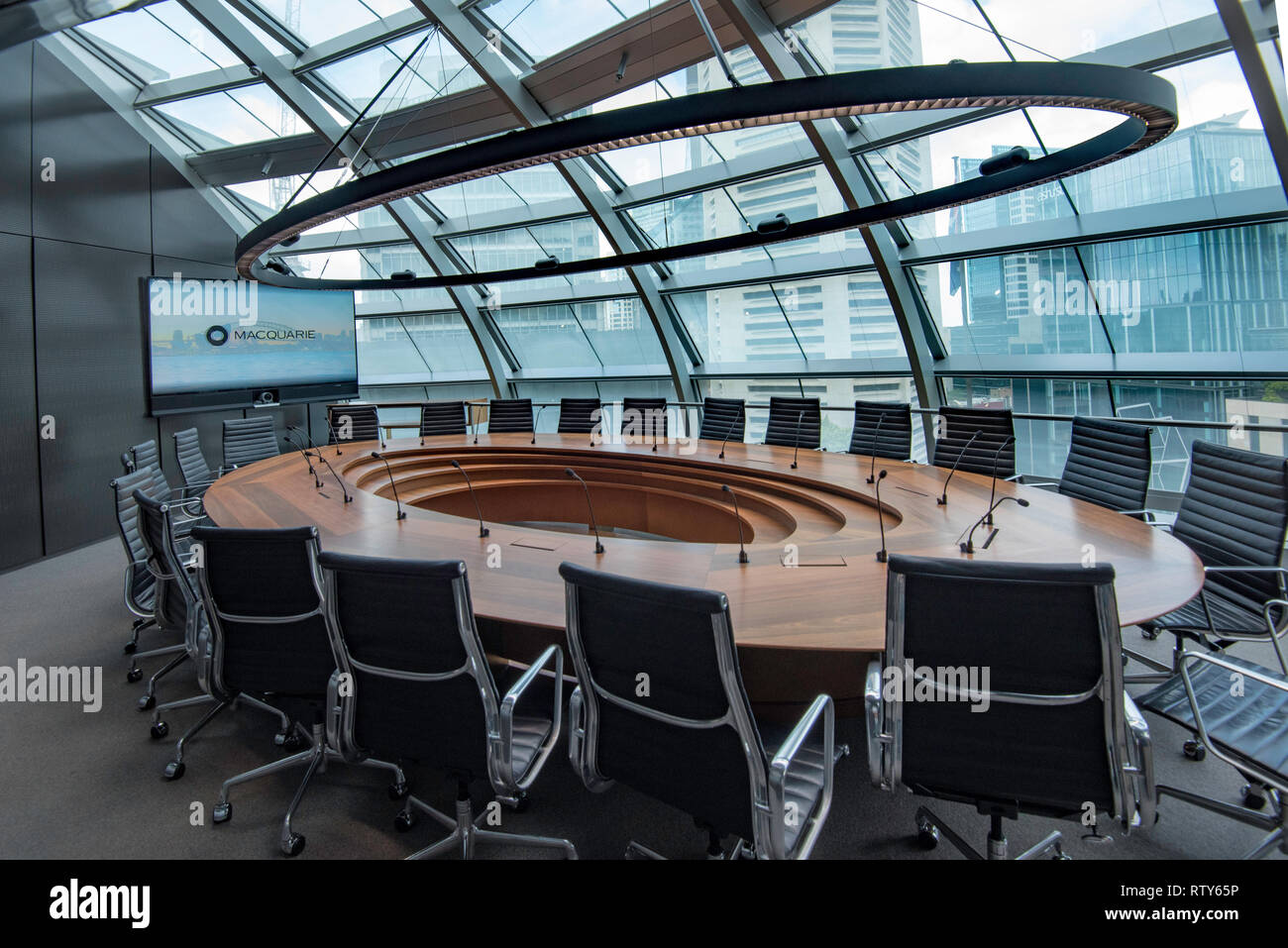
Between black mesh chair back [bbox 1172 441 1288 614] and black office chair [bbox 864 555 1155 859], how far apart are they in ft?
5.69

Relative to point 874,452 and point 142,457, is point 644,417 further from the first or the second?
point 142,457

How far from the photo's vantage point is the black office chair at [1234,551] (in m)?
2.76

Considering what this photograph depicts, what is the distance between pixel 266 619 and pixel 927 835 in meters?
2.34

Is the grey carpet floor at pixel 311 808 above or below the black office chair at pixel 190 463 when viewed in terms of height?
below

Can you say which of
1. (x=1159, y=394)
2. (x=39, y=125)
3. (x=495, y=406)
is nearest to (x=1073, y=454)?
(x=1159, y=394)

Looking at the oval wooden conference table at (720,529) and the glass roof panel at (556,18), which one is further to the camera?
the glass roof panel at (556,18)

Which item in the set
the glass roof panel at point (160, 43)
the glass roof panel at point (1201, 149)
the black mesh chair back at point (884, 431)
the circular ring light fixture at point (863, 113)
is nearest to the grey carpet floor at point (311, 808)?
the circular ring light fixture at point (863, 113)

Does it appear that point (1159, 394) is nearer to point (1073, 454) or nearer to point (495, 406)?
point (1073, 454)

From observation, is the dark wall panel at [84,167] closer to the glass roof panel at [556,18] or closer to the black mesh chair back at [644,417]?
the glass roof panel at [556,18]

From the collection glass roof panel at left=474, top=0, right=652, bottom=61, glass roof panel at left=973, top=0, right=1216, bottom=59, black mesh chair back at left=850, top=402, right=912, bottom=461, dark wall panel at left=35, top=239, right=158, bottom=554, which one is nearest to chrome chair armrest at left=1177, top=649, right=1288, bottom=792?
black mesh chair back at left=850, top=402, right=912, bottom=461

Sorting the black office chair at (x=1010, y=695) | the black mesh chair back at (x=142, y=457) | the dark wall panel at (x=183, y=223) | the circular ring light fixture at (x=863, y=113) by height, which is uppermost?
the dark wall panel at (x=183, y=223)

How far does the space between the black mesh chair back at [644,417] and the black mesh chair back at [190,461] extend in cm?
393

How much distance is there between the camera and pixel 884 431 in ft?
18.8
